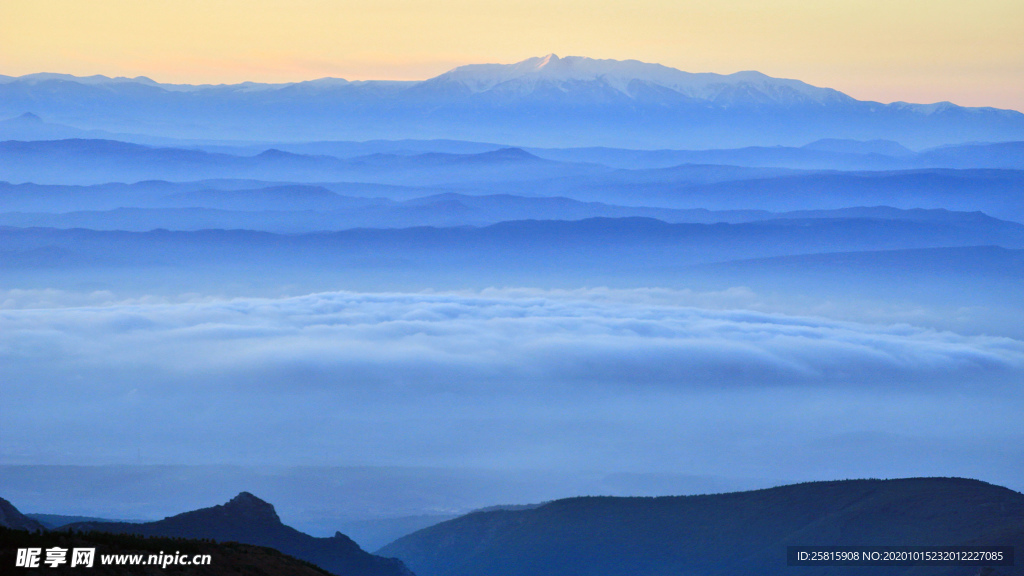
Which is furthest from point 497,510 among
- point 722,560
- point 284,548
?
point 284,548

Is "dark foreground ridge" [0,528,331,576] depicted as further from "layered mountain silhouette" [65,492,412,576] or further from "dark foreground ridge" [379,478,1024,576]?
"dark foreground ridge" [379,478,1024,576]

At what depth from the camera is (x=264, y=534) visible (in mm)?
88812

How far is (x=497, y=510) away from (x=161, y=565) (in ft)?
346

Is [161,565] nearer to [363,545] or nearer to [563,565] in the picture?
[563,565]

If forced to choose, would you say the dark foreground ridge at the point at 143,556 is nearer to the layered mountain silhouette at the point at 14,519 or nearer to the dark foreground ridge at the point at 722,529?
the layered mountain silhouette at the point at 14,519

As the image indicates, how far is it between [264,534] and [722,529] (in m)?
49.6

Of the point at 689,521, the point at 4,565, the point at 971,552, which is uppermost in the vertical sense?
the point at 689,521

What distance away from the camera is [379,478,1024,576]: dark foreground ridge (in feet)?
309

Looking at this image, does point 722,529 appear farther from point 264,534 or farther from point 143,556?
point 143,556

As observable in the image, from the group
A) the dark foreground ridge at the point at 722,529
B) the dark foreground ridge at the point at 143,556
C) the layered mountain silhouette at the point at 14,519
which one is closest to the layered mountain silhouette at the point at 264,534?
the layered mountain silhouette at the point at 14,519

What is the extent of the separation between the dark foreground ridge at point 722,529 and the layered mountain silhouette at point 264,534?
26562 mm

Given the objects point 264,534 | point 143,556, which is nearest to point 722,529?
point 264,534

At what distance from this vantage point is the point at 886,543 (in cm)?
9531

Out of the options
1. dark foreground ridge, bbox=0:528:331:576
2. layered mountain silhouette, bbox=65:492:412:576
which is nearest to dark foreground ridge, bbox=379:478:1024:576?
layered mountain silhouette, bbox=65:492:412:576
